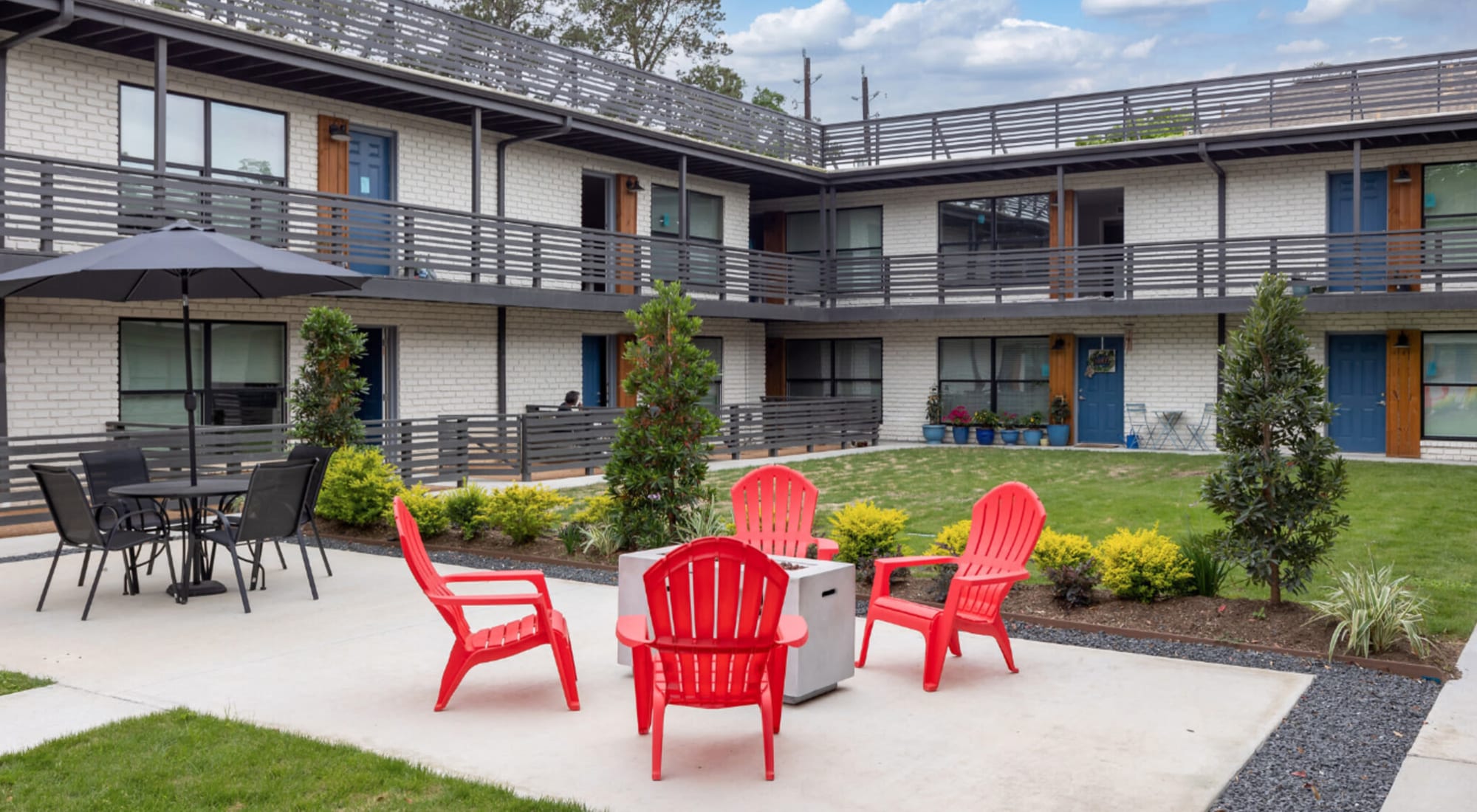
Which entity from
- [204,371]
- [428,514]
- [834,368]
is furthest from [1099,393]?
[204,371]

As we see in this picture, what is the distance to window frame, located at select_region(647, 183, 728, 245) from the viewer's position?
880 inches

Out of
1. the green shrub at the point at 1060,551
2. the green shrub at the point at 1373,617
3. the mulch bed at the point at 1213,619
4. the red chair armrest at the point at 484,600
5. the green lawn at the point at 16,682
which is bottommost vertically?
the green lawn at the point at 16,682

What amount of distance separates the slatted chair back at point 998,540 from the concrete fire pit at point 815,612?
66cm

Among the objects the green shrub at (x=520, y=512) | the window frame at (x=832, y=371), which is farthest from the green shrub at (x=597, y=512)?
the window frame at (x=832, y=371)

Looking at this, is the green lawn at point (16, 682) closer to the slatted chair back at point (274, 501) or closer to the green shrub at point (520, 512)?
the slatted chair back at point (274, 501)

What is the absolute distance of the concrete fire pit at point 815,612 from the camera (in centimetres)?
544

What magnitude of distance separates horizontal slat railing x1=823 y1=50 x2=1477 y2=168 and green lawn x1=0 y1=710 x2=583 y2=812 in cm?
2023

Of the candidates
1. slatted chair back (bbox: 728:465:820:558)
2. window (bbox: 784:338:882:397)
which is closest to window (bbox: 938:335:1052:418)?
window (bbox: 784:338:882:397)

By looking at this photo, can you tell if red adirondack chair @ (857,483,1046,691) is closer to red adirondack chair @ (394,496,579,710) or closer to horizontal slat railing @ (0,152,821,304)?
red adirondack chair @ (394,496,579,710)

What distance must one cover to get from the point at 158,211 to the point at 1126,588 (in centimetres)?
1125

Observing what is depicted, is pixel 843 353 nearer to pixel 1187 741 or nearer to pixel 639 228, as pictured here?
pixel 639 228

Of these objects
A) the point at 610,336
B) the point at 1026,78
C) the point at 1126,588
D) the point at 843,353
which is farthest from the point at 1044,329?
the point at 1026,78

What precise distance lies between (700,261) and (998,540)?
15.7 m

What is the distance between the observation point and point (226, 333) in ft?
50.2
